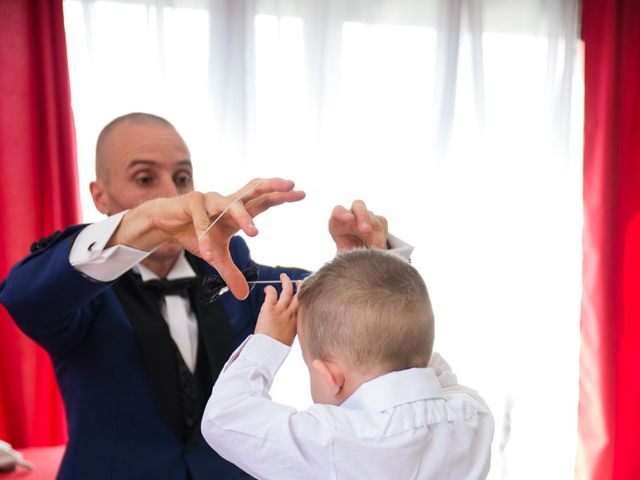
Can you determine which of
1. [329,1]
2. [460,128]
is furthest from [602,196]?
[329,1]

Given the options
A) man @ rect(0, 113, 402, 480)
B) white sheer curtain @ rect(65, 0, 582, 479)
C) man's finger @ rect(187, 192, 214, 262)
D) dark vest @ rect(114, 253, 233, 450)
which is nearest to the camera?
man's finger @ rect(187, 192, 214, 262)

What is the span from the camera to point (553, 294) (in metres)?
3.02

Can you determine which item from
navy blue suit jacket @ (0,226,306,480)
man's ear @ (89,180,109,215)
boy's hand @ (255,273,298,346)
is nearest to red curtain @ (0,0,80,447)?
man's ear @ (89,180,109,215)

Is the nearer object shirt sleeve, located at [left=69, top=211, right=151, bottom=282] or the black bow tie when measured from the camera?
shirt sleeve, located at [left=69, top=211, right=151, bottom=282]

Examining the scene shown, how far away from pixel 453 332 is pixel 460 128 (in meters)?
0.99

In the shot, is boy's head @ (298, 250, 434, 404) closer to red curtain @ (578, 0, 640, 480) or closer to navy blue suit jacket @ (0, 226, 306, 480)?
navy blue suit jacket @ (0, 226, 306, 480)

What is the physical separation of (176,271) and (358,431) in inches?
28.1

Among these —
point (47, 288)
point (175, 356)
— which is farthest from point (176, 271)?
point (47, 288)

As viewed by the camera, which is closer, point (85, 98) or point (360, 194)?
point (85, 98)

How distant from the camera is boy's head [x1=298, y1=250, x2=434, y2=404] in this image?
3.17 ft

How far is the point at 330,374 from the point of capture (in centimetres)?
97

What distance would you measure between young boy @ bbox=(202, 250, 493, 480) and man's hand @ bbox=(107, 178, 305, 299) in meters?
0.13

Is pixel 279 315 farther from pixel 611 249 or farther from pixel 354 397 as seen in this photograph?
pixel 611 249

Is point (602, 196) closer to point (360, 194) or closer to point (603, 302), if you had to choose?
point (603, 302)
